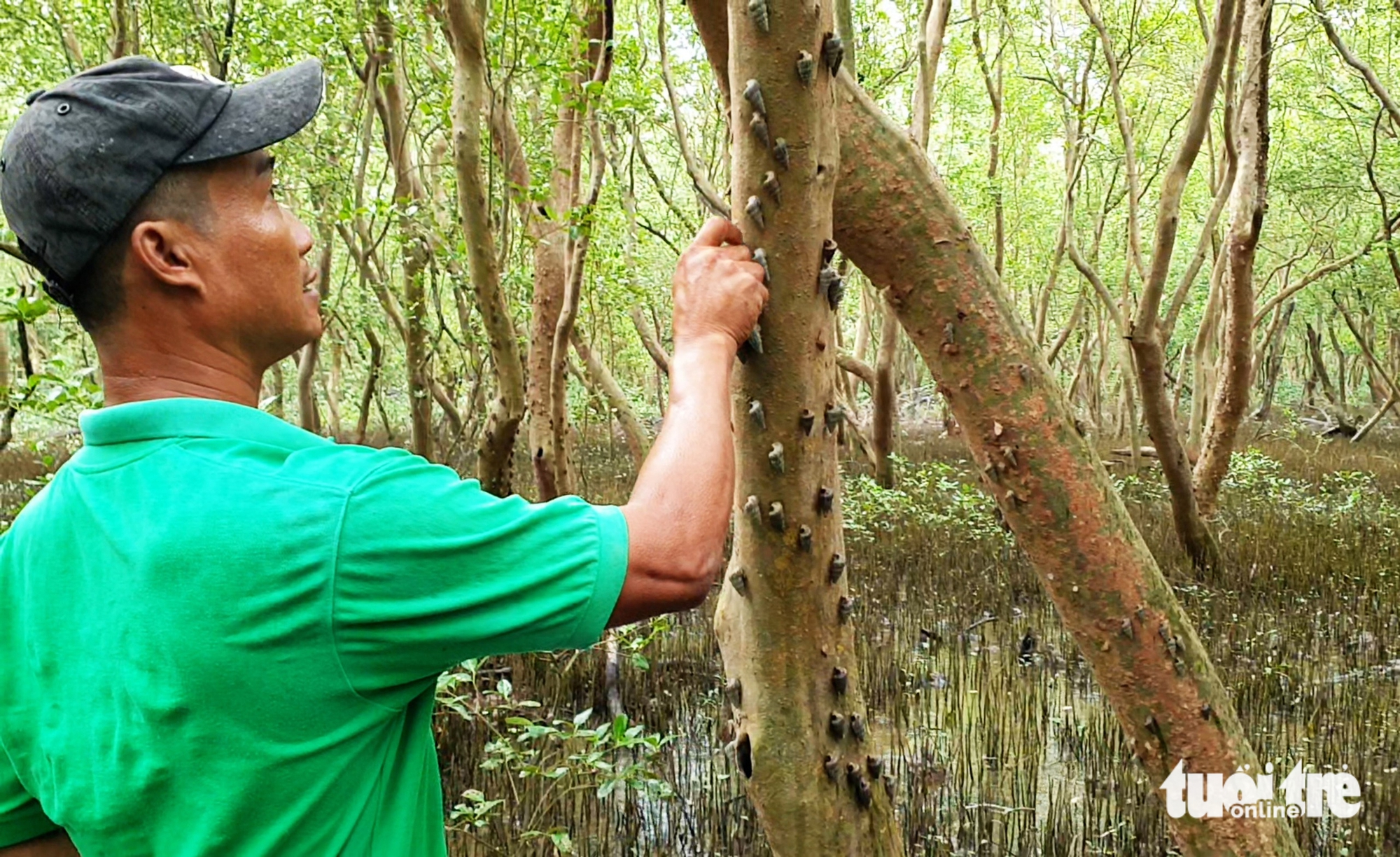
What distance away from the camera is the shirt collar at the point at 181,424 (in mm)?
979

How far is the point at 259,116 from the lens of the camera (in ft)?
3.42

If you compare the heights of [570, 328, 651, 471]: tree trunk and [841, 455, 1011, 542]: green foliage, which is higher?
[570, 328, 651, 471]: tree trunk

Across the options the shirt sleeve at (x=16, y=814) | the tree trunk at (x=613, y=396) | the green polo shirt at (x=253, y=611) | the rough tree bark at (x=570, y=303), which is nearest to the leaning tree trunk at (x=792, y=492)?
the green polo shirt at (x=253, y=611)

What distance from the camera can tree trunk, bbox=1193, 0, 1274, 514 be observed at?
5.46m

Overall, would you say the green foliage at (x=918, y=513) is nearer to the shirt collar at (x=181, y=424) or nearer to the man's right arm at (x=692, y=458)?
the man's right arm at (x=692, y=458)

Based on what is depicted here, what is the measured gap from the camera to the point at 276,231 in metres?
1.08

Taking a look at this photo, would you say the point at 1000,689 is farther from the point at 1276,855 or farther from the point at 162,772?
the point at 162,772

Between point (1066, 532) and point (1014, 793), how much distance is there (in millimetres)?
2867

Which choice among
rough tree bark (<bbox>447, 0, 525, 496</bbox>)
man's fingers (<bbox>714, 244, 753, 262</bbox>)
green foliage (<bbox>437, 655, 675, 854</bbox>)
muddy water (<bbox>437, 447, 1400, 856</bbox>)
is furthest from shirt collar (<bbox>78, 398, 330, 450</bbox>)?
rough tree bark (<bbox>447, 0, 525, 496</bbox>)

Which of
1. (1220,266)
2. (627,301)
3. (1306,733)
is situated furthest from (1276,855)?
(1220,266)

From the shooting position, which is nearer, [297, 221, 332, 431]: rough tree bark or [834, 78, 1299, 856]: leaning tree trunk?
[834, 78, 1299, 856]: leaning tree trunk

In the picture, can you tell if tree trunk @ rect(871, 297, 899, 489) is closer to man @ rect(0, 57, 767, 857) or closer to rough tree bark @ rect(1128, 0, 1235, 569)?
rough tree bark @ rect(1128, 0, 1235, 569)

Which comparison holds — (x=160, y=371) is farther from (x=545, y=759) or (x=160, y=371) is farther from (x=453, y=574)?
(x=545, y=759)

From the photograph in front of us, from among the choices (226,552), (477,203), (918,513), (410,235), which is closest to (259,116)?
(226,552)
